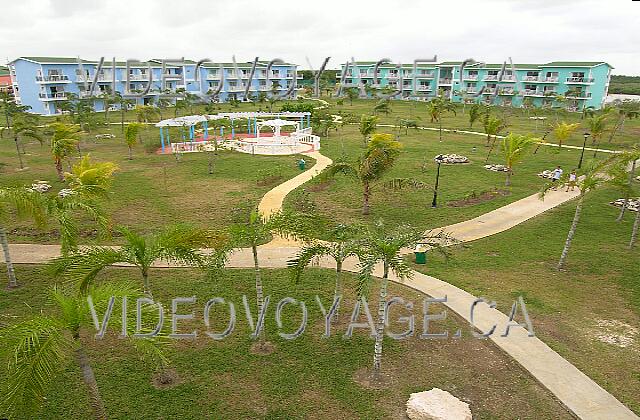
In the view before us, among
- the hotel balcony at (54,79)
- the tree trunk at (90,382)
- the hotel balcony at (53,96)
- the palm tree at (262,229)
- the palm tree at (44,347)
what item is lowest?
the tree trunk at (90,382)

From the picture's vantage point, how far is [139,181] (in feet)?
85.0

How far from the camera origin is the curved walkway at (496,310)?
30.1 ft

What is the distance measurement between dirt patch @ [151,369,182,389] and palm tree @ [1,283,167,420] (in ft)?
6.49

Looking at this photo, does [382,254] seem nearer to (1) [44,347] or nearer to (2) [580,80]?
(1) [44,347]

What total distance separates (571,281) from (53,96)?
65.9 meters

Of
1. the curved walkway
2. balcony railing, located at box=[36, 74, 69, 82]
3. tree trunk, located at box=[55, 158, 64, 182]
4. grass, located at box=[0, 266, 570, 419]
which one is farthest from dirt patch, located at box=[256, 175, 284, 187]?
balcony railing, located at box=[36, 74, 69, 82]

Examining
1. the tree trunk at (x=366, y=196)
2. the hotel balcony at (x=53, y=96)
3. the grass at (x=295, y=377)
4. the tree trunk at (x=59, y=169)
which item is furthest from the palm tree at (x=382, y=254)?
the hotel balcony at (x=53, y=96)

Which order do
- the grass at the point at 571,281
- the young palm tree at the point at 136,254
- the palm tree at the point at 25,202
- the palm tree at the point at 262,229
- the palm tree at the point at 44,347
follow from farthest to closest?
the palm tree at the point at 25,202
the grass at the point at 571,281
the palm tree at the point at 262,229
the young palm tree at the point at 136,254
the palm tree at the point at 44,347

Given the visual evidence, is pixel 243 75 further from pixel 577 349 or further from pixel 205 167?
pixel 577 349

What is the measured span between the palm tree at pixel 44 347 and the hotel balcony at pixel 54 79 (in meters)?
63.2

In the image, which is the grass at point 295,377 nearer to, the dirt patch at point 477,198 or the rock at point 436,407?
the rock at point 436,407

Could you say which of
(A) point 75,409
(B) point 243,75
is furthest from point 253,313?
(B) point 243,75

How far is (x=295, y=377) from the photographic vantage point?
32.2 feet

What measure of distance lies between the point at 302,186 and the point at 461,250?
34.4 ft
